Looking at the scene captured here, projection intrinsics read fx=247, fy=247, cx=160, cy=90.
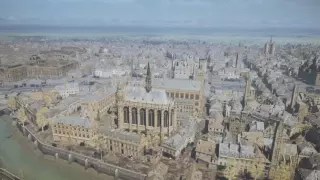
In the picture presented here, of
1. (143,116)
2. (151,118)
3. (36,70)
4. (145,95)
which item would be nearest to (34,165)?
(143,116)

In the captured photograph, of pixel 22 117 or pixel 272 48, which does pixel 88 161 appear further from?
pixel 272 48

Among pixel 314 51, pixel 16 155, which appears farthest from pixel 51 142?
pixel 314 51

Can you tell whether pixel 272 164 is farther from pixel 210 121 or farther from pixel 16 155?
pixel 16 155

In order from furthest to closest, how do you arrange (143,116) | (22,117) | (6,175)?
(22,117) → (143,116) → (6,175)

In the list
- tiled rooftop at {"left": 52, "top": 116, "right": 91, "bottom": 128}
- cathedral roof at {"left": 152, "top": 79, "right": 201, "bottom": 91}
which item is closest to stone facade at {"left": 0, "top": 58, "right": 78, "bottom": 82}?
tiled rooftop at {"left": 52, "top": 116, "right": 91, "bottom": 128}

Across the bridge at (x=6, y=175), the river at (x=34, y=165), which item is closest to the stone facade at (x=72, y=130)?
the river at (x=34, y=165)

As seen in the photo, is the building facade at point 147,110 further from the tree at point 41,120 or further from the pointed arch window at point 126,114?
the tree at point 41,120
